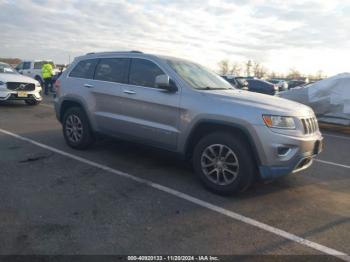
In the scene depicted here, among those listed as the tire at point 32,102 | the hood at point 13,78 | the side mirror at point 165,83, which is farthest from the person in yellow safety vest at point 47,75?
the side mirror at point 165,83

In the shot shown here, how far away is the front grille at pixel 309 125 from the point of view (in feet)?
15.6

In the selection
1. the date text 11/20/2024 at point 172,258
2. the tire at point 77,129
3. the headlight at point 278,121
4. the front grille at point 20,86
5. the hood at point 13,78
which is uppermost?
the headlight at point 278,121

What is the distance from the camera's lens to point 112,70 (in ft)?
20.3

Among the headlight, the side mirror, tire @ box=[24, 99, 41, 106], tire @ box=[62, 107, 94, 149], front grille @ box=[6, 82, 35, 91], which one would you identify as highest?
the side mirror

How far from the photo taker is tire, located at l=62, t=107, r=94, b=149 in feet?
21.3

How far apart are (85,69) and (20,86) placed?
674 cm

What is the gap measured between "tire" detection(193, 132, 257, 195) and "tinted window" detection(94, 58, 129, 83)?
1.93m

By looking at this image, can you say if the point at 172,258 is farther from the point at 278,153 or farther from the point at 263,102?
the point at 263,102

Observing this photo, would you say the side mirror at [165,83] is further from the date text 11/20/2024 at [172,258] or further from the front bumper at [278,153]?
the date text 11/20/2024 at [172,258]

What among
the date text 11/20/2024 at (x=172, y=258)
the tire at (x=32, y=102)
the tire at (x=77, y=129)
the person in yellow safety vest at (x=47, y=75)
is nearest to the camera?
the date text 11/20/2024 at (x=172, y=258)

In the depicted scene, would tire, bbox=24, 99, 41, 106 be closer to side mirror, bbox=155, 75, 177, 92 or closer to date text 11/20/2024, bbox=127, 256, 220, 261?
side mirror, bbox=155, 75, 177, 92

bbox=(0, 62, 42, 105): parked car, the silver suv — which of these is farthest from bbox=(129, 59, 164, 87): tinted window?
bbox=(0, 62, 42, 105): parked car

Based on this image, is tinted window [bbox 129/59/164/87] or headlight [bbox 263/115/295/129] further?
tinted window [bbox 129/59/164/87]

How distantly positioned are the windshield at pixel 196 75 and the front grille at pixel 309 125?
4.76 feet
